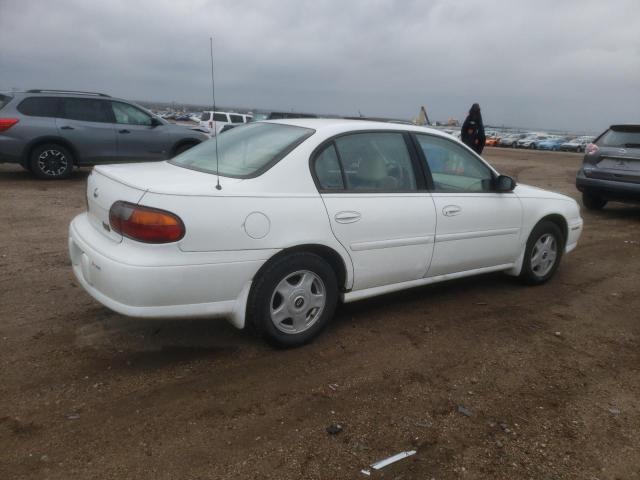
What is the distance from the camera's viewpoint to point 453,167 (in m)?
4.36

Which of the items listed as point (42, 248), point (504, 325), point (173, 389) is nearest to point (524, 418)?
point (504, 325)

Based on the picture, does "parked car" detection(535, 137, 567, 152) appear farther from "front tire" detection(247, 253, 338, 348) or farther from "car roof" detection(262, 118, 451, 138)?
"front tire" detection(247, 253, 338, 348)

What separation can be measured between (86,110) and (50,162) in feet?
3.92

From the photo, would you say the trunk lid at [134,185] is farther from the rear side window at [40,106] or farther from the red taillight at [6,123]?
the rear side window at [40,106]

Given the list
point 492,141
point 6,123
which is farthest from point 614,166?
point 492,141

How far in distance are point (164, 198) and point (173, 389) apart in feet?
3.55

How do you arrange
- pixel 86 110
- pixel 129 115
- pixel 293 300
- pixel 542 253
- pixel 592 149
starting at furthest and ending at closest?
pixel 129 115
pixel 86 110
pixel 592 149
pixel 542 253
pixel 293 300

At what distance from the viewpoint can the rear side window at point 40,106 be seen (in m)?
9.55

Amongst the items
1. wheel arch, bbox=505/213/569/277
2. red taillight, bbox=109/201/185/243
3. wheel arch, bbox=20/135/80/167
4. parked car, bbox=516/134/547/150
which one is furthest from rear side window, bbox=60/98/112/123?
parked car, bbox=516/134/547/150

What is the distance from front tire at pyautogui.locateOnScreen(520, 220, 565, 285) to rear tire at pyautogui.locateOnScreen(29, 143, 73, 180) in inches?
336

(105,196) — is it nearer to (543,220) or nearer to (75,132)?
(543,220)

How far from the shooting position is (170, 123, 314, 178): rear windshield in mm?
3465

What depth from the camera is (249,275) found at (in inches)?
125

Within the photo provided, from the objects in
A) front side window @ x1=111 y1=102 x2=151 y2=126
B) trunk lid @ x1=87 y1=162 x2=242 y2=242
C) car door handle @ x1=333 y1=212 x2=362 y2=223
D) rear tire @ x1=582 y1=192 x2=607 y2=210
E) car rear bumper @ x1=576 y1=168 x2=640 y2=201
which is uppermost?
front side window @ x1=111 y1=102 x2=151 y2=126
